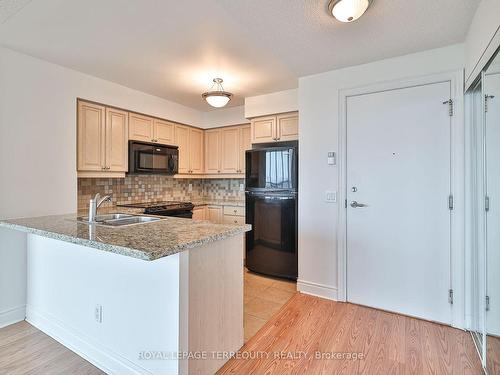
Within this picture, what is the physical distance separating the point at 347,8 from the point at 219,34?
970 millimetres

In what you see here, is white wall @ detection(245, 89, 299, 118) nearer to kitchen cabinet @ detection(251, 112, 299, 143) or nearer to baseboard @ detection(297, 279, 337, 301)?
kitchen cabinet @ detection(251, 112, 299, 143)

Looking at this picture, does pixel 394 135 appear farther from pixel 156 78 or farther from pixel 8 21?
pixel 8 21

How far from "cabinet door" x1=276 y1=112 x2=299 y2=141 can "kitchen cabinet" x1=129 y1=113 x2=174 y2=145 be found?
1.62 metres

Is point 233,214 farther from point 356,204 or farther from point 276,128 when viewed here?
point 356,204

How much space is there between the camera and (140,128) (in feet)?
11.7

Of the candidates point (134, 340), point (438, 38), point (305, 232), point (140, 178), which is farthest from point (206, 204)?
point (438, 38)

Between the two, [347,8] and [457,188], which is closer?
[347,8]

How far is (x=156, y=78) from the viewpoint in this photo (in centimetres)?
304

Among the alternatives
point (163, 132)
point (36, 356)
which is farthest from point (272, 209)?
point (36, 356)

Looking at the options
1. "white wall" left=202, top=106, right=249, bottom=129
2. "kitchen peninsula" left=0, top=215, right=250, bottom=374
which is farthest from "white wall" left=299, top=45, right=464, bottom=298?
"white wall" left=202, top=106, right=249, bottom=129

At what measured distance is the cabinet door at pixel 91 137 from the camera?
9.50 feet

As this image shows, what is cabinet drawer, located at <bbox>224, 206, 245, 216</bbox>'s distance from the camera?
13.6 feet

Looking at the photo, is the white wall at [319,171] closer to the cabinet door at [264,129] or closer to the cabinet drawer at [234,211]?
the cabinet door at [264,129]

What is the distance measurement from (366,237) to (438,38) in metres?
1.76
